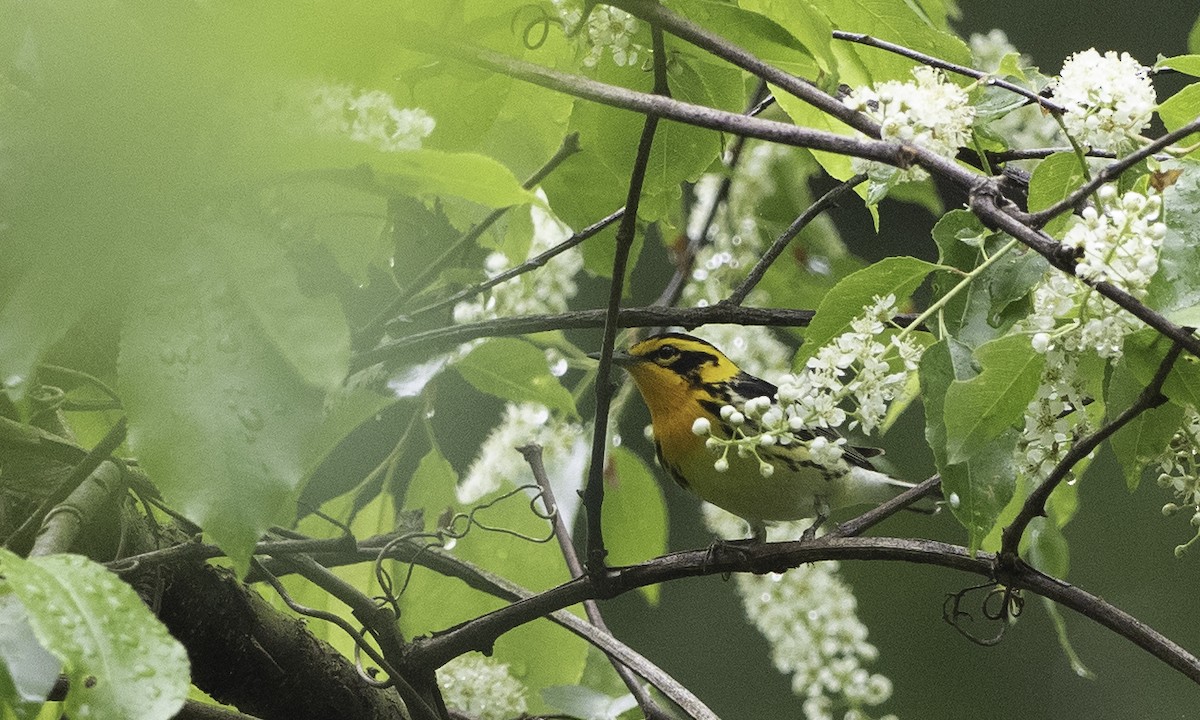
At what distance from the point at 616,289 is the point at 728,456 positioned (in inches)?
42.8

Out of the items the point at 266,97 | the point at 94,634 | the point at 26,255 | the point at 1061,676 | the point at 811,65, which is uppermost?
the point at 1061,676

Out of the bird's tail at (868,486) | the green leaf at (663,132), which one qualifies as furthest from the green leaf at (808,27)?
the bird's tail at (868,486)

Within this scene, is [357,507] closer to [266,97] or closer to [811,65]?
[811,65]

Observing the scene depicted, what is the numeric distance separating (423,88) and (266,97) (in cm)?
61

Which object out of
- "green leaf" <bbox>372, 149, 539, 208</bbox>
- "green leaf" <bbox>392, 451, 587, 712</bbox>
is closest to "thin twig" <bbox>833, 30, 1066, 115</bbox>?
"green leaf" <bbox>372, 149, 539, 208</bbox>

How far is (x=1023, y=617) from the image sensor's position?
17.4 feet

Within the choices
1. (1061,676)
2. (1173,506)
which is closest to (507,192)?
(1173,506)

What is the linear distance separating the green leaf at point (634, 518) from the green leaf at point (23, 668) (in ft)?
3.67

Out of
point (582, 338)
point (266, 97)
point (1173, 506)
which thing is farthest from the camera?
point (582, 338)

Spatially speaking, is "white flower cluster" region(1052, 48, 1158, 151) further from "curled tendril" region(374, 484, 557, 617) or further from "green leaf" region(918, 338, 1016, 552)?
"curled tendril" region(374, 484, 557, 617)

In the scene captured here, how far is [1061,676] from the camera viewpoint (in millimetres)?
5480

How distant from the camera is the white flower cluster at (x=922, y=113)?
911 mm

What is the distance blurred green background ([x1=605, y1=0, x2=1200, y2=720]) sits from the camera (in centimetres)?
507

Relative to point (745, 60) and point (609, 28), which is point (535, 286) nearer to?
point (609, 28)
